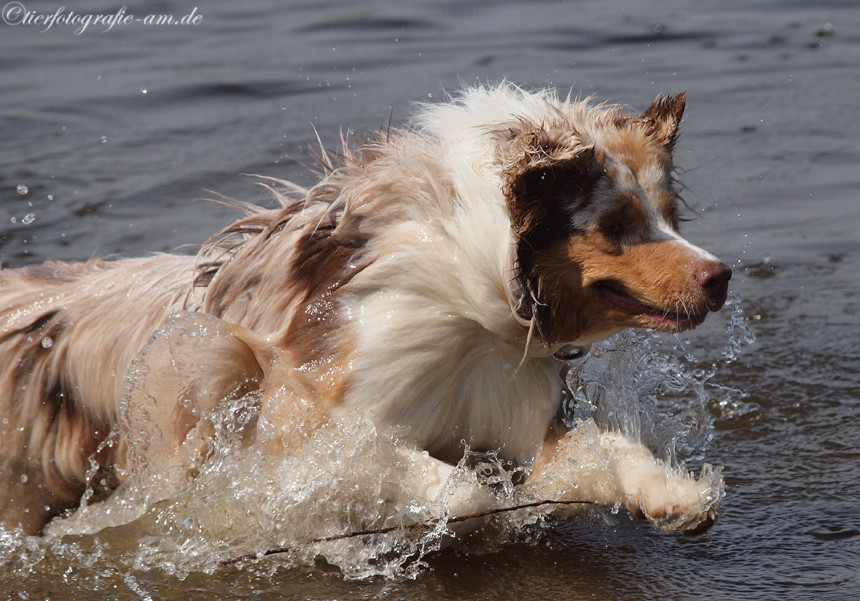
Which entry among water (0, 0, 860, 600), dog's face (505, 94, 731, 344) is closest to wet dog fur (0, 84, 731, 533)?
dog's face (505, 94, 731, 344)

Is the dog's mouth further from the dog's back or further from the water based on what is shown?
the dog's back

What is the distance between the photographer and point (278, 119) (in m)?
10.6

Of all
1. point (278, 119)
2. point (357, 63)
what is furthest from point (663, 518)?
point (357, 63)

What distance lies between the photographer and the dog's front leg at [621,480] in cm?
380

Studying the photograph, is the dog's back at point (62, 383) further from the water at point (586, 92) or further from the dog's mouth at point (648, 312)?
the dog's mouth at point (648, 312)

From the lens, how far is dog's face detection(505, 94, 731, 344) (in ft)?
12.1

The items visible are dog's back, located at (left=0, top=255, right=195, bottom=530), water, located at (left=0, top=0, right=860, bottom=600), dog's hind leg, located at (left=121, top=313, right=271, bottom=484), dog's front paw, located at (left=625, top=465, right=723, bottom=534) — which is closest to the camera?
dog's front paw, located at (left=625, top=465, right=723, bottom=534)

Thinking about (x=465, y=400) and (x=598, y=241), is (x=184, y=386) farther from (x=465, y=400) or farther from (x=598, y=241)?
(x=598, y=241)

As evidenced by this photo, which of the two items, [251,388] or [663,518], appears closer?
[663,518]

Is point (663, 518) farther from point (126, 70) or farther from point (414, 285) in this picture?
point (126, 70)

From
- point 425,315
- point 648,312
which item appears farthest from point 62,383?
point 648,312

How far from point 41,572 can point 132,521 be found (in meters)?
0.45

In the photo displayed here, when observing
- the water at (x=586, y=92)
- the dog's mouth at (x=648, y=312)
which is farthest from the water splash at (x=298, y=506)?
the dog's mouth at (x=648, y=312)

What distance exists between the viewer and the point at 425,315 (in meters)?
3.96
